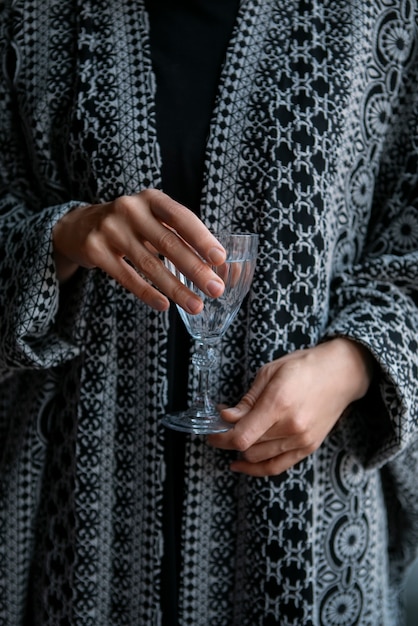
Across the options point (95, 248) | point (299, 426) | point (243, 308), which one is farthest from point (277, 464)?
point (95, 248)

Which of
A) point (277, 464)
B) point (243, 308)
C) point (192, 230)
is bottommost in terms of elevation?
point (277, 464)

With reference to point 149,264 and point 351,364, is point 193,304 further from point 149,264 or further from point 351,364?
point 351,364

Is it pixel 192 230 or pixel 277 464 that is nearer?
pixel 192 230

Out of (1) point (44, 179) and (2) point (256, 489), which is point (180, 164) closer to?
(1) point (44, 179)

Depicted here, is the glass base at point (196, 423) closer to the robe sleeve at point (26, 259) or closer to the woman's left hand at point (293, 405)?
the woman's left hand at point (293, 405)

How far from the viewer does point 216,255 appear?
59cm

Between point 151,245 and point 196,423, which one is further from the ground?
point 151,245

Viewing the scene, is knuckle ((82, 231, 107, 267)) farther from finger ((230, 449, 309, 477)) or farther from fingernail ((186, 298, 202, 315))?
finger ((230, 449, 309, 477))

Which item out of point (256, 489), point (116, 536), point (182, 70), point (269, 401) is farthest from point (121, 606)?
point (182, 70)

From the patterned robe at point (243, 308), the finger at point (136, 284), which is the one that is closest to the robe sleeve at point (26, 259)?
the patterned robe at point (243, 308)

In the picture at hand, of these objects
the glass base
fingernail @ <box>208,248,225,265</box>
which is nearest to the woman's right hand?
fingernail @ <box>208,248,225,265</box>

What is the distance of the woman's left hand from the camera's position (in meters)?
0.66

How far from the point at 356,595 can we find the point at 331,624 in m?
0.04

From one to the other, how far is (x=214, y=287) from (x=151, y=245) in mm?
90
